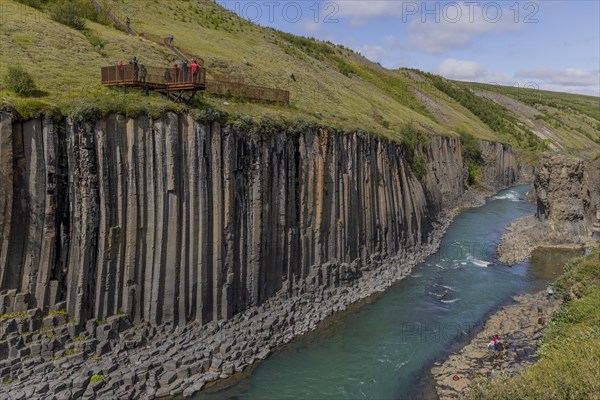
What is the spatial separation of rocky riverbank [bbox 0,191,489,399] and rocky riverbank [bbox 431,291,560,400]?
24.6ft

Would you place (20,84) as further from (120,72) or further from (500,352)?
(500,352)

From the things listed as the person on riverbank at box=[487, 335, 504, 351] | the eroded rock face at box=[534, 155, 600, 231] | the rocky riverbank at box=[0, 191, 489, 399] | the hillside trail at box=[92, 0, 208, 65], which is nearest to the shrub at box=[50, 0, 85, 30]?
the hillside trail at box=[92, 0, 208, 65]

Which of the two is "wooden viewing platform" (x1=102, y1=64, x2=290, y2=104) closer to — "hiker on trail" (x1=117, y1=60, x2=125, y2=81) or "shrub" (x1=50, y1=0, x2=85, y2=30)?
"hiker on trail" (x1=117, y1=60, x2=125, y2=81)

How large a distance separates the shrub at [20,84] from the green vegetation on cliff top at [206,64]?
0.92ft

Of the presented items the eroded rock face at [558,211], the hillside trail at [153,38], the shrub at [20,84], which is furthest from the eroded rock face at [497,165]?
the shrub at [20,84]

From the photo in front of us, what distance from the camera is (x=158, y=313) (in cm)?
2148

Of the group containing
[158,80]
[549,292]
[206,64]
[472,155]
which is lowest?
[549,292]

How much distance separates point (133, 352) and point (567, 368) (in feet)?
54.2

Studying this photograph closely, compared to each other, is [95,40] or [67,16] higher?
[67,16]

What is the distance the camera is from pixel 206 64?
42156 mm

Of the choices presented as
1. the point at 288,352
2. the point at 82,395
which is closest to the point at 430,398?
the point at 288,352

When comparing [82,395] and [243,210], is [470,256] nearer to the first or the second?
[243,210]

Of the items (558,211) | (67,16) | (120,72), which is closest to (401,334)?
(120,72)

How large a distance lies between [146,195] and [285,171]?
897 cm
